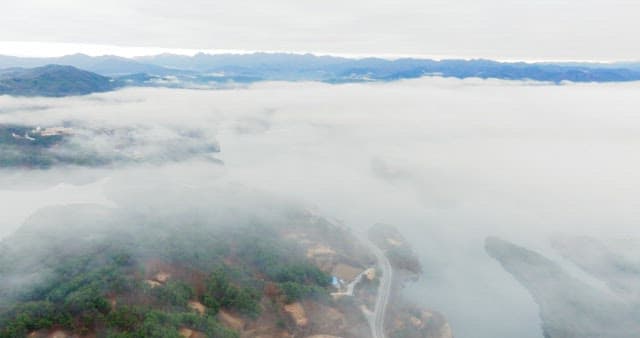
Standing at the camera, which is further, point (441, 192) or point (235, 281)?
point (441, 192)

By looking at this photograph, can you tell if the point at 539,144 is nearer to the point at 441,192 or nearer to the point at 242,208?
the point at 441,192

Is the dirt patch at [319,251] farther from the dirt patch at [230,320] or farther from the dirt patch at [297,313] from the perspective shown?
the dirt patch at [230,320]

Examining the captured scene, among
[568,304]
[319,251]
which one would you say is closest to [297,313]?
[319,251]

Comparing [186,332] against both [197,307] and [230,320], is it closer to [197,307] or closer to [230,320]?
[197,307]

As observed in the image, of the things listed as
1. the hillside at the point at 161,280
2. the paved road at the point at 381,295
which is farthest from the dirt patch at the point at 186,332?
the paved road at the point at 381,295

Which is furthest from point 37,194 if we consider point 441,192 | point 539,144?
point 539,144
